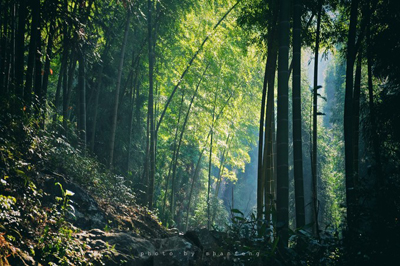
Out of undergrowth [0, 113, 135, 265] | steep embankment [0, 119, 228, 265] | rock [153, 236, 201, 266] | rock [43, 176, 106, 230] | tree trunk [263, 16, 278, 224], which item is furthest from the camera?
tree trunk [263, 16, 278, 224]

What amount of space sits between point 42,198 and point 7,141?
722mm

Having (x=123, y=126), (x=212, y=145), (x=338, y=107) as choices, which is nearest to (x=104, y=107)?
(x=123, y=126)

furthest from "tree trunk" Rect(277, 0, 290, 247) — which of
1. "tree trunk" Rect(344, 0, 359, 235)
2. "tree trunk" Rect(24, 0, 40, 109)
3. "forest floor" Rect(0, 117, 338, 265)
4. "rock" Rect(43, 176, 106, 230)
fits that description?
"tree trunk" Rect(24, 0, 40, 109)

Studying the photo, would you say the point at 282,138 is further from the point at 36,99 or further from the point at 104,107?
the point at 104,107

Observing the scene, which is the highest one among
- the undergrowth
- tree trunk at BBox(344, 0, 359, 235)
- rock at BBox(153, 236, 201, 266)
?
tree trunk at BBox(344, 0, 359, 235)

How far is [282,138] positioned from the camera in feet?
14.7

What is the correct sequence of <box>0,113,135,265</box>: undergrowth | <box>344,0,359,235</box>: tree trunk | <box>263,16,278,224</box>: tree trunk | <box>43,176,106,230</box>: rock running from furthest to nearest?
<box>263,16,278,224</box>: tree trunk, <box>344,0,359,235</box>: tree trunk, <box>43,176,106,230</box>: rock, <box>0,113,135,265</box>: undergrowth

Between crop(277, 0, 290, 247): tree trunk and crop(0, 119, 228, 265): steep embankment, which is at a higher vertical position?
crop(277, 0, 290, 247): tree trunk

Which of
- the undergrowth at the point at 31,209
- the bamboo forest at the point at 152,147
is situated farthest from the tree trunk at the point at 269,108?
the undergrowth at the point at 31,209

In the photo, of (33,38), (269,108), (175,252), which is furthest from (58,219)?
(269,108)

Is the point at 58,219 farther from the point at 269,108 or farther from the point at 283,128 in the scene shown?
the point at 269,108

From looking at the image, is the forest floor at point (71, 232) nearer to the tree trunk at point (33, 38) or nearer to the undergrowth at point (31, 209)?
the undergrowth at point (31, 209)

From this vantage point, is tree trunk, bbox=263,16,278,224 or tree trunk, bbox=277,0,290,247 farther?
tree trunk, bbox=263,16,278,224

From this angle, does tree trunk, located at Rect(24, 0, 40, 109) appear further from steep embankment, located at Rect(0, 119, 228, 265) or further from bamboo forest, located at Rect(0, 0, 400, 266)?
steep embankment, located at Rect(0, 119, 228, 265)
